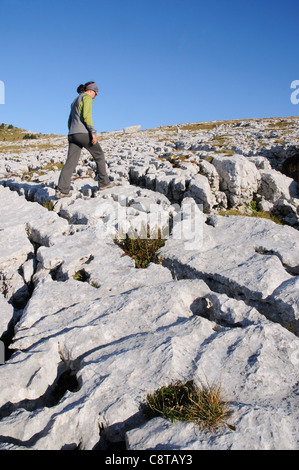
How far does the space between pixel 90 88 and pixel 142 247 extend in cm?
718

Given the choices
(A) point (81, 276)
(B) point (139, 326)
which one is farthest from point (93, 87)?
(B) point (139, 326)

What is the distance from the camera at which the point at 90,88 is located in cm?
1092

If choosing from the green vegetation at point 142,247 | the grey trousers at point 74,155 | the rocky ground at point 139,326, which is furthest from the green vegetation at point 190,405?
the grey trousers at point 74,155

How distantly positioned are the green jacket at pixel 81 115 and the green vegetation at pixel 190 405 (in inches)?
386

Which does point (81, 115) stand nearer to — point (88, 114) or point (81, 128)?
point (88, 114)

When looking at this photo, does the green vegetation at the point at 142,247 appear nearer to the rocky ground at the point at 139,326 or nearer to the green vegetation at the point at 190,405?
the rocky ground at the point at 139,326

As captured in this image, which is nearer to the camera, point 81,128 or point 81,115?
point 81,115

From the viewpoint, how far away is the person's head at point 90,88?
1092 cm

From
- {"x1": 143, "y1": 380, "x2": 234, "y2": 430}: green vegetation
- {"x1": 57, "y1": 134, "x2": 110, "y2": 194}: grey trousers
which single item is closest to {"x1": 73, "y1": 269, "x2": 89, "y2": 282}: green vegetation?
{"x1": 143, "y1": 380, "x2": 234, "y2": 430}: green vegetation

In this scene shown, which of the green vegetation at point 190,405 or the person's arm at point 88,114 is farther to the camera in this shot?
the person's arm at point 88,114

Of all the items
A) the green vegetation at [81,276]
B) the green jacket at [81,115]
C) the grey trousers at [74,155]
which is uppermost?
the green jacket at [81,115]

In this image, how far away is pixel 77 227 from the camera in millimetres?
9336

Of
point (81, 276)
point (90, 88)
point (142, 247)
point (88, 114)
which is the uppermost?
point (90, 88)

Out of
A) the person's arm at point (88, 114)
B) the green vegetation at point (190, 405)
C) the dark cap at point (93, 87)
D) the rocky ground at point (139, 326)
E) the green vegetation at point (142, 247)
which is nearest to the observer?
the green vegetation at point (190, 405)
